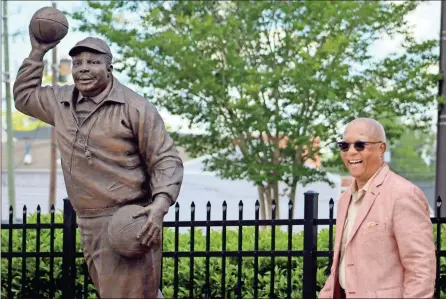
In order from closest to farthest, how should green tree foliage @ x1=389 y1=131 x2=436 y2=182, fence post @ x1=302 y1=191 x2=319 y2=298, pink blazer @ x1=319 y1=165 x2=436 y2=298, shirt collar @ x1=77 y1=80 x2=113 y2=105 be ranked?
1. pink blazer @ x1=319 y1=165 x2=436 y2=298
2. shirt collar @ x1=77 y1=80 x2=113 y2=105
3. fence post @ x1=302 y1=191 x2=319 y2=298
4. green tree foliage @ x1=389 y1=131 x2=436 y2=182

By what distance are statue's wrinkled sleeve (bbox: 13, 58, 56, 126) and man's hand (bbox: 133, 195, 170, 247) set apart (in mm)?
916

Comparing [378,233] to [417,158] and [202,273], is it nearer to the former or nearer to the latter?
[202,273]

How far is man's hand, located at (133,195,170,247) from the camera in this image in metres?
5.02

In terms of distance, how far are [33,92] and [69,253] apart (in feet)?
9.55

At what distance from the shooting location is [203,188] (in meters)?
35.1

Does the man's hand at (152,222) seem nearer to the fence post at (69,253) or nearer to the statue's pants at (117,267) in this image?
the statue's pants at (117,267)

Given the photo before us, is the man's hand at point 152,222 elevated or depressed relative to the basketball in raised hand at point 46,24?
depressed

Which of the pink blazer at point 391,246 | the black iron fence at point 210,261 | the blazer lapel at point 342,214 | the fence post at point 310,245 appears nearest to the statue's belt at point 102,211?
the blazer lapel at point 342,214

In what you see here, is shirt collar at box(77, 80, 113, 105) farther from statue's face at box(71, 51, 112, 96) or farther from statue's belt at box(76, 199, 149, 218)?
statue's belt at box(76, 199, 149, 218)

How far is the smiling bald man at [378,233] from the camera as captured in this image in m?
4.32

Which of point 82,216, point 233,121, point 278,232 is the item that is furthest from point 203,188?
point 82,216

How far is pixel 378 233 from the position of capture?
175 inches

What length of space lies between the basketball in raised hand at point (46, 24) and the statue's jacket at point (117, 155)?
1.47 ft

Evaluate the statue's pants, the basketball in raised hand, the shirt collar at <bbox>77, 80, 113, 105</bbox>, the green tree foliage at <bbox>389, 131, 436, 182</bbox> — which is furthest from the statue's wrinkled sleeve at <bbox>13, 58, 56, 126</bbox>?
the green tree foliage at <bbox>389, 131, 436, 182</bbox>
